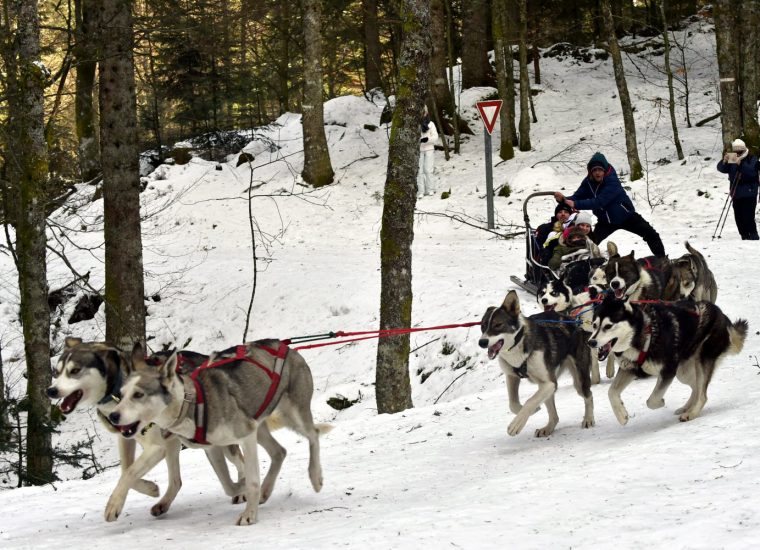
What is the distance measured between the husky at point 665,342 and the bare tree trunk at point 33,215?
6.65 m

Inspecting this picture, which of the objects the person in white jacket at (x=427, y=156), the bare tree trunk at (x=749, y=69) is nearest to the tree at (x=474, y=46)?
the person in white jacket at (x=427, y=156)

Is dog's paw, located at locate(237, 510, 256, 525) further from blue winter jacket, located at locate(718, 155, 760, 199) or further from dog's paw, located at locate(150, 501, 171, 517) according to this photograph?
Result: blue winter jacket, located at locate(718, 155, 760, 199)

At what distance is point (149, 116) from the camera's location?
79.3ft

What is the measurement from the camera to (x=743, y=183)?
14.5m

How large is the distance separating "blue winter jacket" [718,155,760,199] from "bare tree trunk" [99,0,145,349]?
34.5ft

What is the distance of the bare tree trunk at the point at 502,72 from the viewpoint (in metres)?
21.0

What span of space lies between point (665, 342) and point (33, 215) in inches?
295

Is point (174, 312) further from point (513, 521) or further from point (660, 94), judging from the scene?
point (660, 94)

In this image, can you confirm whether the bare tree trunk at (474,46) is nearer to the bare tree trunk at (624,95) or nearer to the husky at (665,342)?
the bare tree trunk at (624,95)

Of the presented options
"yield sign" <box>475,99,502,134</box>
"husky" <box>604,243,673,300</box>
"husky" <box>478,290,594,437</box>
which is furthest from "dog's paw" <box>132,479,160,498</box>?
"yield sign" <box>475,99,502,134</box>

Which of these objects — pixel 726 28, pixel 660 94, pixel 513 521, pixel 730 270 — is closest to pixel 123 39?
pixel 513 521

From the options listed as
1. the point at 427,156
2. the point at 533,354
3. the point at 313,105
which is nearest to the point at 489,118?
the point at 427,156

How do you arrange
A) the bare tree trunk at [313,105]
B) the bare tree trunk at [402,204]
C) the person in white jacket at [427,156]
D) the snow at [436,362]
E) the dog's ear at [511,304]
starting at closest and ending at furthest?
the snow at [436,362] → the dog's ear at [511,304] → the bare tree trunk at [402,204] → the person in white jacket at [427,156] → the bare tree trunk at [313,105]

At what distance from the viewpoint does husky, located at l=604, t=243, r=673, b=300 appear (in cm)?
845
